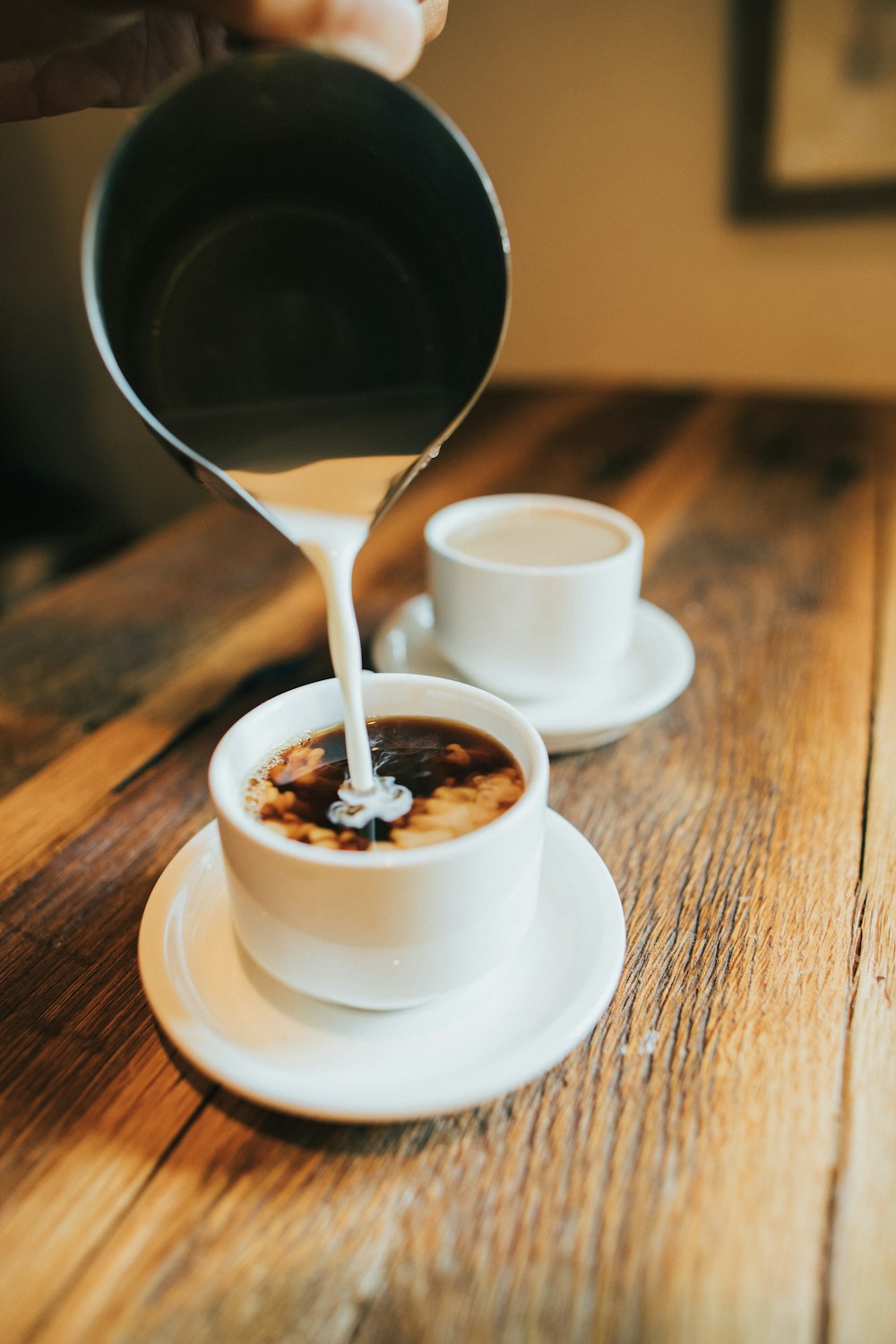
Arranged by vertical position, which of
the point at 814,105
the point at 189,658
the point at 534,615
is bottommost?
the point at 189,658

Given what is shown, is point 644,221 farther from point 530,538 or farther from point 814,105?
point 530,538

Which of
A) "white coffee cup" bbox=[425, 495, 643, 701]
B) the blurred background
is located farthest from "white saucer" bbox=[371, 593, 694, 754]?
the blurred background

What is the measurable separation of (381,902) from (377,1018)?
→ 95 millimetres

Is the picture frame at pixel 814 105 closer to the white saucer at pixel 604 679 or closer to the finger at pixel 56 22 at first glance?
the white saucer at pixel 604 679

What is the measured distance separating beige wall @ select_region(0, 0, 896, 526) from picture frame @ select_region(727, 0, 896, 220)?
0.19 feet

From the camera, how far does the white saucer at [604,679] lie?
32.6 inches

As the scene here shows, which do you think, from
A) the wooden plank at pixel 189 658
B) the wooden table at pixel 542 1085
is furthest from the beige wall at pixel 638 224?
the wooden table at pixel 542 1085

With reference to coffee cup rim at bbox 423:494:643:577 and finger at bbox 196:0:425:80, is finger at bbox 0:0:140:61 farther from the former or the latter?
coffee cup rim at bbox 423:494:643:577

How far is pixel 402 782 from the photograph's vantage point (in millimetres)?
609

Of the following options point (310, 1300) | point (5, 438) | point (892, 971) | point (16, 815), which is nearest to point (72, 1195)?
point (310, 1300)

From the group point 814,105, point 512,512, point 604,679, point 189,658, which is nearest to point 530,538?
point 512,512

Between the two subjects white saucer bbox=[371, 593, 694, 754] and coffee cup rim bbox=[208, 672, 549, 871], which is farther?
white saucer bbox=[371, 593, 694, 754]

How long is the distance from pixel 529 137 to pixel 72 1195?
2.31 m

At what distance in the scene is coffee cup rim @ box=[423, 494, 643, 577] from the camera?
0.83 meters
